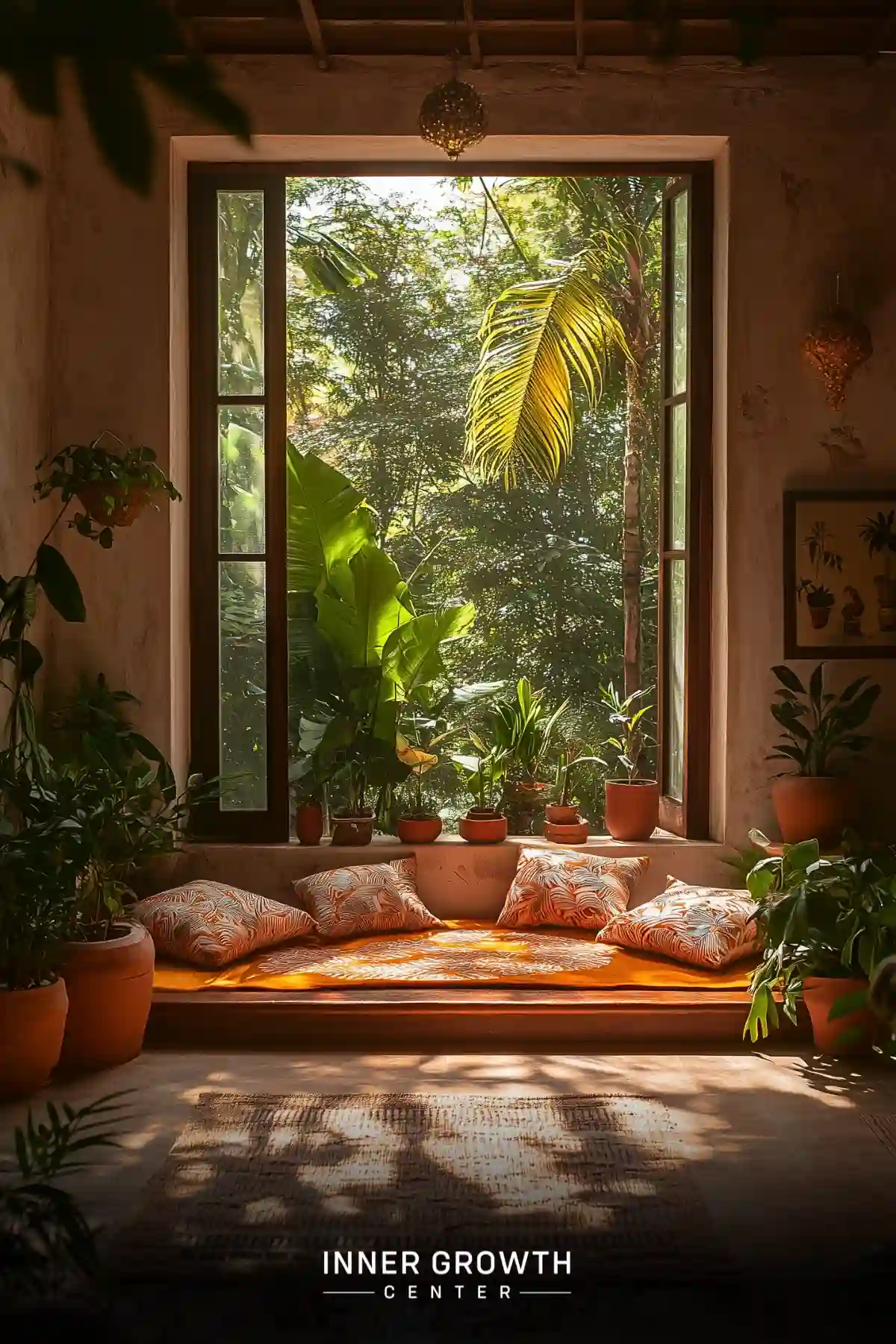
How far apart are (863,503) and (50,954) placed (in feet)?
11.1

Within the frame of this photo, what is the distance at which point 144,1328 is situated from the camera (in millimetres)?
2477

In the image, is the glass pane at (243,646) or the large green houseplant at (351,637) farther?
the large green houseplant at (351,637)

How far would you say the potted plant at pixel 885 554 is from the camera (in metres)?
4.97

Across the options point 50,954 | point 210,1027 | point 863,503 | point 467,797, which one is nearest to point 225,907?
point 210,1027

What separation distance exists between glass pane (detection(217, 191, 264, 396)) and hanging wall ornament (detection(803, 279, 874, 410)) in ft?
7.14

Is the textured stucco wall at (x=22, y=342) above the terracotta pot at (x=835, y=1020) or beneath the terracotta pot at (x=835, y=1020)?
above

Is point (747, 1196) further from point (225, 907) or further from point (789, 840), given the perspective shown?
point (225, 907)

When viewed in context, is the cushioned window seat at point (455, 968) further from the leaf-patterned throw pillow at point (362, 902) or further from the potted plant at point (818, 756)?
the potted plant at point (818, 756)

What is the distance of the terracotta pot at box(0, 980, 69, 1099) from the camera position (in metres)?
3.63

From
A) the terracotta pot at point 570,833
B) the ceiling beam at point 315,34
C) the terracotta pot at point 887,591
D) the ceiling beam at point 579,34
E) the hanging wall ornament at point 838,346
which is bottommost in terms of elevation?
the terracotta pot at point 570,833

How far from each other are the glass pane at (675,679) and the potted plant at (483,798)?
717mm

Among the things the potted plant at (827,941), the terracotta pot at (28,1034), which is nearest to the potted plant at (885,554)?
the potted plant at (827,941)

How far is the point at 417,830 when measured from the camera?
5238 millimetres

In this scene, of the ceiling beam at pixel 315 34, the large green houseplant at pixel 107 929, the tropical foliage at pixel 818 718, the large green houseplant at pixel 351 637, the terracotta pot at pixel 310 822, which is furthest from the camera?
the large green houseplant at pixel 351 637
